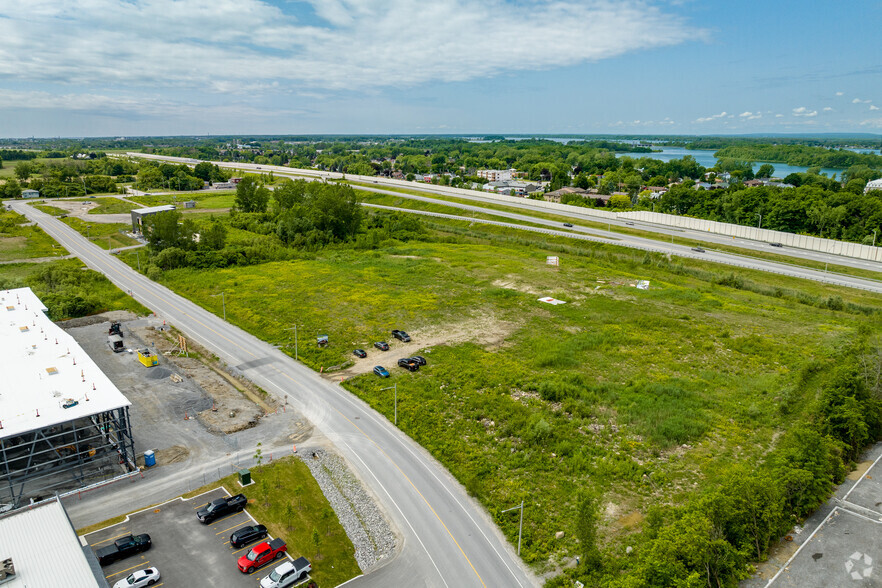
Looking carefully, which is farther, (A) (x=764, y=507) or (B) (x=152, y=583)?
(A) (x=764, y=507)

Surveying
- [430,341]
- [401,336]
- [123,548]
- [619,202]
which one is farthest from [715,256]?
[123,548]

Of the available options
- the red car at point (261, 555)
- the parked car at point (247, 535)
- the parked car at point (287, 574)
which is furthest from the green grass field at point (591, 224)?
the parked car at point (247, 535)

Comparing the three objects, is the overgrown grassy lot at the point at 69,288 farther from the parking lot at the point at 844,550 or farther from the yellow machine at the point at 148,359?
the parking lot at the point at 844,550

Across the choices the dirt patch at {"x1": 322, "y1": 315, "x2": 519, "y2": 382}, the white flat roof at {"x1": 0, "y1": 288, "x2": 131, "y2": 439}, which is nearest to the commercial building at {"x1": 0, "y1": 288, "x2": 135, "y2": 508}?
the white flat roof at {"x1": 0, "y1": 288, "x2": 131, "y2": 439}

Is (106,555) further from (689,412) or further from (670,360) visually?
(670,360)

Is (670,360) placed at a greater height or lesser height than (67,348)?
lesser

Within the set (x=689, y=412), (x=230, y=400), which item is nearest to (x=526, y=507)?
(x=689, y=412)

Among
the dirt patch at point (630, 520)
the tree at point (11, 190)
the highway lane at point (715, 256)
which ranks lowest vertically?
the dirt patch at point (630, 520)
